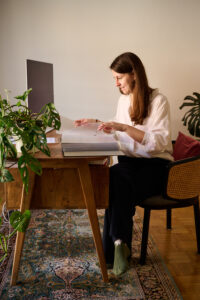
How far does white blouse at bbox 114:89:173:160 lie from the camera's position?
66.9 inches

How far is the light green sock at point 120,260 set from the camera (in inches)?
55.8

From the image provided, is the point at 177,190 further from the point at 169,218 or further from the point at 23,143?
the point at 23,143

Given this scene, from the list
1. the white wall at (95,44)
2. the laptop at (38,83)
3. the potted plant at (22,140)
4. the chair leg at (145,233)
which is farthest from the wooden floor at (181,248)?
the white wall at (95,44)

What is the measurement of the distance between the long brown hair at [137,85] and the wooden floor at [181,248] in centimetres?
84

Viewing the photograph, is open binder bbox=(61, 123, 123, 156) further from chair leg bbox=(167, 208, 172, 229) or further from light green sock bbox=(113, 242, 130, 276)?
chair leg bbox=(167, 208, 172, 229)

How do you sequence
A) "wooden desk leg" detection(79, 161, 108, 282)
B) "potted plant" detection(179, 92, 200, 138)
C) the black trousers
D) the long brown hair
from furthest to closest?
"potted plant" detection(179, 92, 200, 138)
the long brown hair
the black trousers
"wooden desk leg" detection(79, 161, 108, 282)

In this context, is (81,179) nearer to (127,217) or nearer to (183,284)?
(127,217)

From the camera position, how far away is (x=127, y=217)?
5.07 feet

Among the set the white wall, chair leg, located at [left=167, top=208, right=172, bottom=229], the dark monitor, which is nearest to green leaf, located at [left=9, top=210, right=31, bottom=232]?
the dark monitor

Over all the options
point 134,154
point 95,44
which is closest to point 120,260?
point 134,154

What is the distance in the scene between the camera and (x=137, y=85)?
1863 mm

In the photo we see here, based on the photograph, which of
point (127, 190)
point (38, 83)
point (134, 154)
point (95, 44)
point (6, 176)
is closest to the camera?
point (6, 176)

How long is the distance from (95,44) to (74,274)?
2.35 meters

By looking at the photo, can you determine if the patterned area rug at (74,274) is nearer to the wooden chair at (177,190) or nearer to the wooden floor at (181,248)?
the wooden floor at (181,248)
